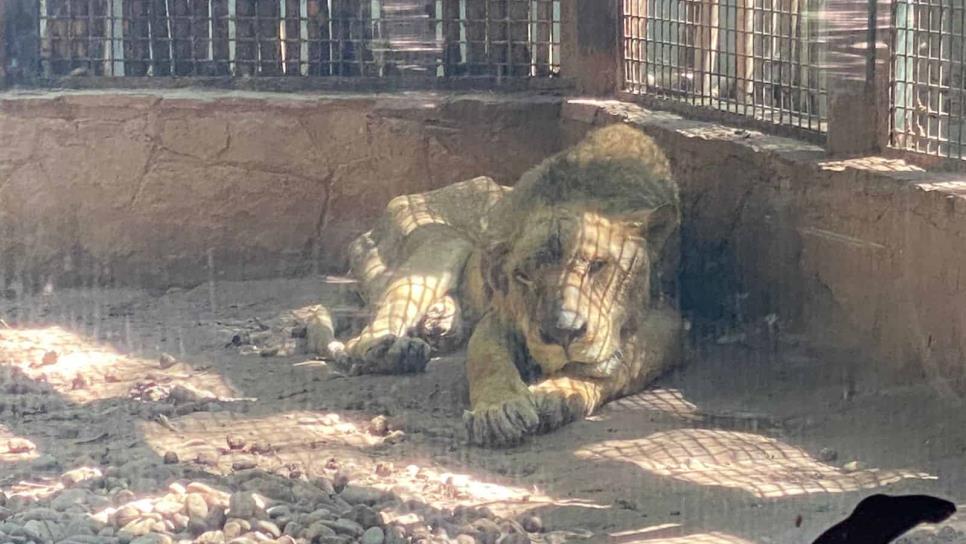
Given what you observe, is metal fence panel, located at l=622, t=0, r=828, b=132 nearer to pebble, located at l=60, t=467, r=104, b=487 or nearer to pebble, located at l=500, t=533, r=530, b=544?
pebble, located at l=500, t=533, r=530, b=544

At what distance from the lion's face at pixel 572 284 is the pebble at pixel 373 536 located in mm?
1683

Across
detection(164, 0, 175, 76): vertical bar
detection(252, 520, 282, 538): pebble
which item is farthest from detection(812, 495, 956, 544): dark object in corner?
detection(164, 0, 175, 76): vertical bar

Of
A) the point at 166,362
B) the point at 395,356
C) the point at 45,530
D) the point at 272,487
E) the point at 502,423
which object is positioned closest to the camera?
the point at 45,530

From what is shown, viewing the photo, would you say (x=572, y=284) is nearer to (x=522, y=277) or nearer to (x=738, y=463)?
(x=522, y=277)

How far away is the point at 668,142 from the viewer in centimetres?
783

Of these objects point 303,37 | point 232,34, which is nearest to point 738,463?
point 303,37

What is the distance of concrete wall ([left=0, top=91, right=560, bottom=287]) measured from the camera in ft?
28.3

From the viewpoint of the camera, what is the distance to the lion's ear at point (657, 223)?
6945 mm

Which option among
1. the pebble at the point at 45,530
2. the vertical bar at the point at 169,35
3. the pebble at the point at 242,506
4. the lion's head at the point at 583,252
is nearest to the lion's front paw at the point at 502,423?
the lion's head at the point at 583,252

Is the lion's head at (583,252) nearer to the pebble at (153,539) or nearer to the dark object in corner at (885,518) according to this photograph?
the dark object in corner at (885,518)

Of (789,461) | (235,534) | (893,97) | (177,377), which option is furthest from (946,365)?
(177,377)

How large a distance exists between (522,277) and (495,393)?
1.82ft

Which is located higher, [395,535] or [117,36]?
[117,36]

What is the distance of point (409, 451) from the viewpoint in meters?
5.93
